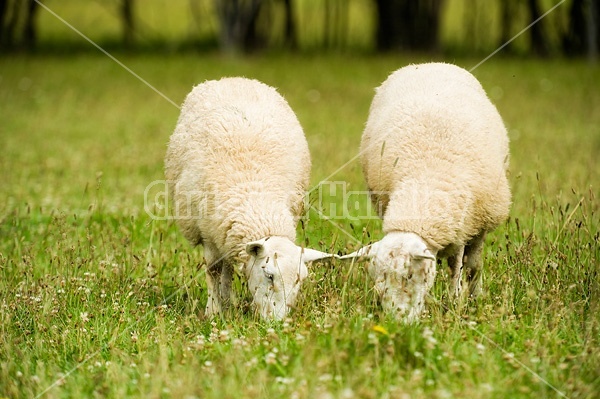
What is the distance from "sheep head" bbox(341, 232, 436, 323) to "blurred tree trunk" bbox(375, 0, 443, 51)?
61.6ft

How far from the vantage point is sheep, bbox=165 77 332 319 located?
4.80m

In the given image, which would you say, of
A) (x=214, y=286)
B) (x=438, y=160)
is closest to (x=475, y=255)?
(x=438, y=160)

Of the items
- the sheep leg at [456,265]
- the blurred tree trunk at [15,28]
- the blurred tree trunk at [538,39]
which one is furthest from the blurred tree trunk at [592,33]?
the sheep leg at [456,265]

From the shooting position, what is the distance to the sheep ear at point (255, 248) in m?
4.73

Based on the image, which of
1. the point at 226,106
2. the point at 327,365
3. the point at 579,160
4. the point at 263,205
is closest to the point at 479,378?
the point at 327,365

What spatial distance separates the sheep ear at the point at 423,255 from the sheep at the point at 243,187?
1.82 ft

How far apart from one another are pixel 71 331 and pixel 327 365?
1727 mm

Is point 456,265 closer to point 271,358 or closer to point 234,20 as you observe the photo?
point 271,358

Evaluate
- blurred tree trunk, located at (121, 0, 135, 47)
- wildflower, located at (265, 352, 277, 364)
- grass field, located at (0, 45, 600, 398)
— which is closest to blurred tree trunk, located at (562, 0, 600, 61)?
blurred tree trunk, located at (121, 0, 135, 47)

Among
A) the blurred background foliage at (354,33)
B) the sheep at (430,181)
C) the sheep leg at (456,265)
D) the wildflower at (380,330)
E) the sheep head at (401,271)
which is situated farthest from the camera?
the blurred background foliage at (354,33)

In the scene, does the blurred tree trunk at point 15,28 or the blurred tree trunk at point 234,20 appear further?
the blurred tree trunk at point 15,28

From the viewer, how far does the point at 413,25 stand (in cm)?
2308

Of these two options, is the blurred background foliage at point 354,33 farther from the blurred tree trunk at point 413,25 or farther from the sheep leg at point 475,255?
the sheep leg at point 475,255

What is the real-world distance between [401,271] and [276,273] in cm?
Answer: 75
